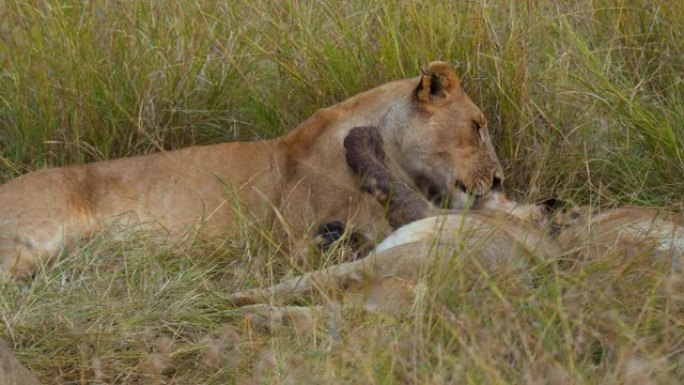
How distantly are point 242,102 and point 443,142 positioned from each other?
39.0 inches

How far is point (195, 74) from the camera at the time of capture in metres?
5.32

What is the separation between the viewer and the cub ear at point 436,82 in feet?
15.6

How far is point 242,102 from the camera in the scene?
5.43 m

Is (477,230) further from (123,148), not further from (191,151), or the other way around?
(123,148)

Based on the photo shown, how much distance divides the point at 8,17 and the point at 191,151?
115cm

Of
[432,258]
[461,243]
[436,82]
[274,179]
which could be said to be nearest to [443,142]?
[436,82]

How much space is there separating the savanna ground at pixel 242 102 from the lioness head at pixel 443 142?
27 cm

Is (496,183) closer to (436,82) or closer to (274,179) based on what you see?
(436,82)

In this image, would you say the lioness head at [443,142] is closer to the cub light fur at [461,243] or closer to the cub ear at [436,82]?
the cub ear at [436,82]

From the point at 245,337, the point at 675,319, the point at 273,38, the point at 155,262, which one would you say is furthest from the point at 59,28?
the point at 675,319

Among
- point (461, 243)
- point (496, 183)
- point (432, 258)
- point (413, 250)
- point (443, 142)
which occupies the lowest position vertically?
point (496, 183)

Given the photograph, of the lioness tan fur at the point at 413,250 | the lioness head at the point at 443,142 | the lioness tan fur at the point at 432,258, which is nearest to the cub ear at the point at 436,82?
the lioness head at the point at 443,142

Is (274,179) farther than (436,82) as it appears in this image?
No

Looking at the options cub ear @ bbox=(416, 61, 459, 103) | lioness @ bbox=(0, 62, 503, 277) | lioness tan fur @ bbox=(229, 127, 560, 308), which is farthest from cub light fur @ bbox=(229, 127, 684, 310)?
cub ear @ bbox=(416, 61, 459, 103)
